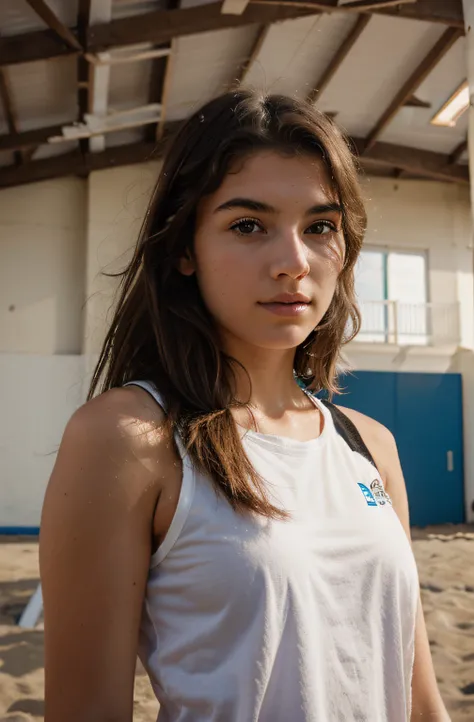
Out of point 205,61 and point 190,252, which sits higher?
point 205,61

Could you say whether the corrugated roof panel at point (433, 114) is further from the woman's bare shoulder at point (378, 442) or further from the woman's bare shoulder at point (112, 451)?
the woman's bare shoulder at point (112, 451)

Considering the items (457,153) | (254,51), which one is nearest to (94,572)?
(254,51)

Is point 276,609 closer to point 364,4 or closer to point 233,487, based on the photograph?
point 233,487

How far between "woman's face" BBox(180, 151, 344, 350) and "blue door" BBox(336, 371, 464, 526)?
9.38m

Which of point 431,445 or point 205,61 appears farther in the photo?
point 431,445

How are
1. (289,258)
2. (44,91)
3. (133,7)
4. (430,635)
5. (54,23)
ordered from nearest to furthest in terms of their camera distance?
1. (289,258)
2. (430,635)
3. (54,23)
4. (133,7)
5. (44,91)

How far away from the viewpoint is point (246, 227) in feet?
3.20

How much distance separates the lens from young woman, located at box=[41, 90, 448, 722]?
81 centimetres

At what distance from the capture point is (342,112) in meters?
9.41

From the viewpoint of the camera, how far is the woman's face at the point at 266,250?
37.8 inches

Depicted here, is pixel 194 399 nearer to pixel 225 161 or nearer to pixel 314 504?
pixel 314 504

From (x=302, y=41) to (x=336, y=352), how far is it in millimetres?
7370

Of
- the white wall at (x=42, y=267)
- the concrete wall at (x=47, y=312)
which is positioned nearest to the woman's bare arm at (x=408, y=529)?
the concrete wall at (x=47, y=312)

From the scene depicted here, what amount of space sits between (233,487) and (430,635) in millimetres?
3885
